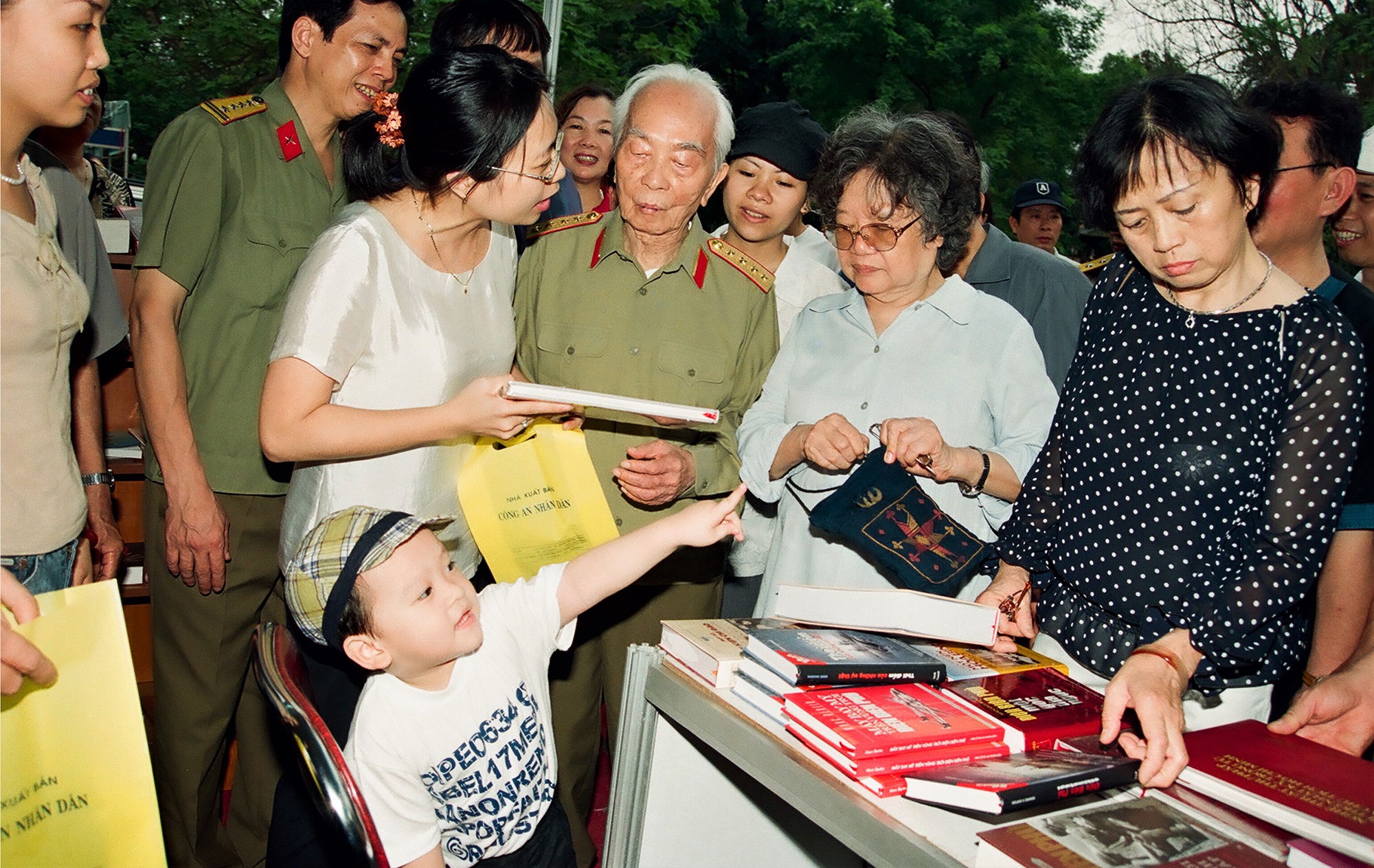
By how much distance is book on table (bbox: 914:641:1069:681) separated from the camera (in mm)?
1771

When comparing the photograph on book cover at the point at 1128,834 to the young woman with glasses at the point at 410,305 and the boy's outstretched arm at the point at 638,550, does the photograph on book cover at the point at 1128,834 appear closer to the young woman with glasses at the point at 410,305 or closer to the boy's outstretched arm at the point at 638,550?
the boy's outstretched arm at the point at 638,550

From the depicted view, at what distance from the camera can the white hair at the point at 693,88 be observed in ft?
7.97

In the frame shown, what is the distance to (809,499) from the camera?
2375mm

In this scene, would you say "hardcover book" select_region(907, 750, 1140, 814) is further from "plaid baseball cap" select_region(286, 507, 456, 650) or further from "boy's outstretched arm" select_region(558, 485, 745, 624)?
"plaid baseball cap" select_region(286, 507, 456, 650)

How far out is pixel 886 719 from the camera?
5.04ft

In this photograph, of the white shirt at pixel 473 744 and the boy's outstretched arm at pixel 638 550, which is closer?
the white shirt at pixel 473 744

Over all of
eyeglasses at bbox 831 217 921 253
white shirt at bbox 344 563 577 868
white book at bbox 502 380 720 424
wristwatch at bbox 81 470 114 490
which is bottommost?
white shirt at bbox 344 563 577 868

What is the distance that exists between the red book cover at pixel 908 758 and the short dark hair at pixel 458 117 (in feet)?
4.32

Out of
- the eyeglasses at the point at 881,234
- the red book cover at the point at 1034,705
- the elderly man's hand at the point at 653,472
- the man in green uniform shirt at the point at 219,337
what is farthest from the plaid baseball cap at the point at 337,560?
the eyeglasses at the point at 881,234

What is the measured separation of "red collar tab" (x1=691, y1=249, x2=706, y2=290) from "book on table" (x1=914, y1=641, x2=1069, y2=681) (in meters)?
1.05

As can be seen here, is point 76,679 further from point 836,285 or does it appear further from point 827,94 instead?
point 827,94

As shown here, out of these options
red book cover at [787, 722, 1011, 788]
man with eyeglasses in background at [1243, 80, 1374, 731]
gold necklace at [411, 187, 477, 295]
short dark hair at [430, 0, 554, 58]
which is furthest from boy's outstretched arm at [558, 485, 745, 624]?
short dark hair at [430, 0, 554, 58]

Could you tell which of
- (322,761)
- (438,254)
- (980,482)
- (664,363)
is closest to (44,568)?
(322,761)

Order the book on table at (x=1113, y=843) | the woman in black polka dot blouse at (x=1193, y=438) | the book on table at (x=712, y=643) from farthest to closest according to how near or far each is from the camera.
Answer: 1. the book on table at (x=712, y=643)
2. the woman in black polka dot blouse at (x=1193, y=438)
3. the book on table at (x=1113, y=843)
